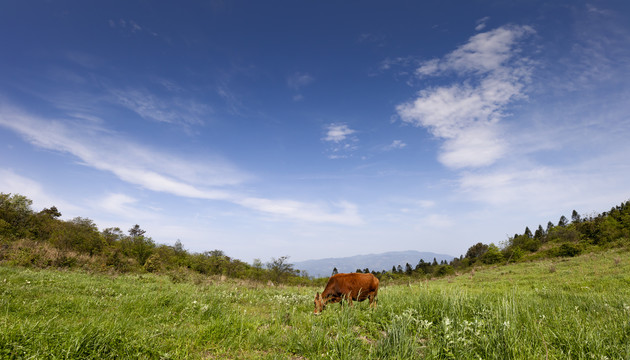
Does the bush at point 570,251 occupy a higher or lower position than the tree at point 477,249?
→ higher

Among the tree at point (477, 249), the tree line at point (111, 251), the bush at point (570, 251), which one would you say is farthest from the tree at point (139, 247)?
the tree at point (477, 249)

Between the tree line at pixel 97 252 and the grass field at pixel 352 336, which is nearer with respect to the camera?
the grass field at pixel 352 336

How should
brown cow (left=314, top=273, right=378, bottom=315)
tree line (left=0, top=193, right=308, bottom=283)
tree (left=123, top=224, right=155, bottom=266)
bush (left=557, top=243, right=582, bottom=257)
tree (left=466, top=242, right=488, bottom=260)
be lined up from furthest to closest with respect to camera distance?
tree (left=466, top=242, right=488, bottom=260) < bush (left=557, top=243, right=582, bottom=257) < tree (left=123, top=224, right=155, bottom=266) < tree line (left=0, top=193, right=308, bottom=283) < brown cow (left=314, top=273, right=378, bottom=315)

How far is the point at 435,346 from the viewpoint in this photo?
14.1ft

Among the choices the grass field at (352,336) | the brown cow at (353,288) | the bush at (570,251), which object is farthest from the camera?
the bush at (570,251)

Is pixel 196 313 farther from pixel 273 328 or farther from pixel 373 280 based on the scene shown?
pixel 373 280

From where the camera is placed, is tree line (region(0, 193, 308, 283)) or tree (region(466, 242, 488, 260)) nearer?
tree line (region(0, 193, 308, 283))

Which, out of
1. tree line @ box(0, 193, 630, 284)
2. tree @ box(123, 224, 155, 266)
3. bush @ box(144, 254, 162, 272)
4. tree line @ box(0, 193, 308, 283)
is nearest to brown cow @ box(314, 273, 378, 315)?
tree line @ box(0, 193, 630, 284)

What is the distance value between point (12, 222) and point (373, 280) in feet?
183

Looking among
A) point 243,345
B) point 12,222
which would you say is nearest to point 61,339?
point 243,345

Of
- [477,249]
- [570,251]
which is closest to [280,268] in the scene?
[570,251]

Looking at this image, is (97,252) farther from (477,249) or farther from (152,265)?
(477,249)

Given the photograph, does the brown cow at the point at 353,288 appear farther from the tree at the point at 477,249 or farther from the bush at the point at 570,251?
the tree at the point at 477,249

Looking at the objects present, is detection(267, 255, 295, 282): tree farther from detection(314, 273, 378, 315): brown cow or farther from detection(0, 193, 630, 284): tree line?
detection(314, 273, 378, 315): brown cow
